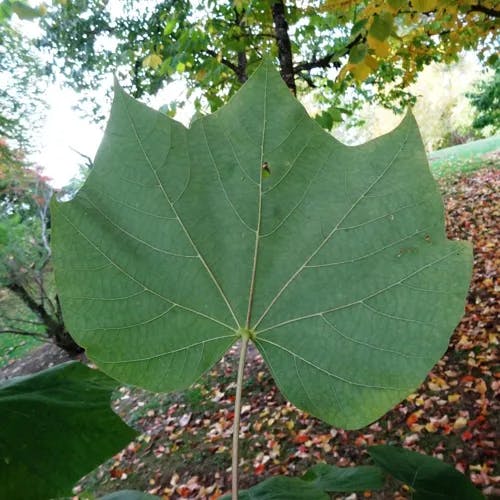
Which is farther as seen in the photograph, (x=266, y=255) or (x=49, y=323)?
(x=49, y=323)

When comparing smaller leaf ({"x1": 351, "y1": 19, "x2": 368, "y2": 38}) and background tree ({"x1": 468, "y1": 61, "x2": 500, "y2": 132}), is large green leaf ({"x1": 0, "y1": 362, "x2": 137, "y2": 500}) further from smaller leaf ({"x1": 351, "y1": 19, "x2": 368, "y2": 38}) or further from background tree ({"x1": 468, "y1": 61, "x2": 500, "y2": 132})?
background tree ({"x1": 468, "y1": 61, "x2": 500, "y2": 132})

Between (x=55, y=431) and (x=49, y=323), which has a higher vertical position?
(x=55, y=431)

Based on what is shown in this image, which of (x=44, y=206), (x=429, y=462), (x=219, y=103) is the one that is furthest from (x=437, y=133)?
(x=429, y=462)

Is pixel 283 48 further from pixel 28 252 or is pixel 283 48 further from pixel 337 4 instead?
pixel 28 252

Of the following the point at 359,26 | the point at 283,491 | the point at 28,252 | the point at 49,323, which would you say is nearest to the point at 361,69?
the point at 359,26

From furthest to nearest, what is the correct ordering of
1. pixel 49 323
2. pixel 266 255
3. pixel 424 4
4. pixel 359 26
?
pixel 49 323, pixel 359 26, pixel 424 4, pixel 266 255

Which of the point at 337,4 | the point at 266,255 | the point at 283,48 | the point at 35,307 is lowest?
the point at 35,307

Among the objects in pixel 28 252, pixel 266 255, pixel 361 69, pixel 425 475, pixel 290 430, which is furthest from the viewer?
pixel 28 252
